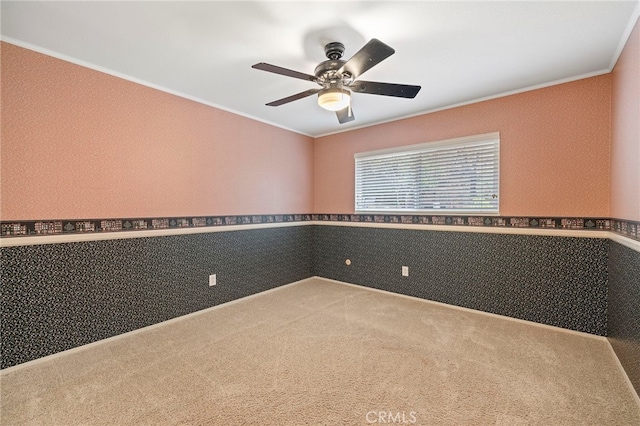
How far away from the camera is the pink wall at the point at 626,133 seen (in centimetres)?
180

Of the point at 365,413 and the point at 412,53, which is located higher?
the point at 412,53

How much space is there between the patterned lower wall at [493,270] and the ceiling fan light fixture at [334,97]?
6.82 feet

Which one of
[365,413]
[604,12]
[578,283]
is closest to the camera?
[365,413]

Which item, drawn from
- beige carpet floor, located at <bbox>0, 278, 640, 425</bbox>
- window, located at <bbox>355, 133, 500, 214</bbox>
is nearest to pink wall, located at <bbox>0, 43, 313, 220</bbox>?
beige carpet floor, located at <bbox>0, 278, 640, 425</bbox>

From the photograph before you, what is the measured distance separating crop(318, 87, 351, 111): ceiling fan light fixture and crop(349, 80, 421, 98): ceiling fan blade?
0.10 m

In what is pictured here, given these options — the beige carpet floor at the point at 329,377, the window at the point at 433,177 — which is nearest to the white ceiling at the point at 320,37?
the window at the point at 433,177

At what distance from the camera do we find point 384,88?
2.03 m

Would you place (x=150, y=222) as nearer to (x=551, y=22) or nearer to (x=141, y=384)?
(x=141, y=384)

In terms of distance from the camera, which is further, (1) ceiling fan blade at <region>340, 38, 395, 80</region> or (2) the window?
(2) the window

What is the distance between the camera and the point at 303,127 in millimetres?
4148

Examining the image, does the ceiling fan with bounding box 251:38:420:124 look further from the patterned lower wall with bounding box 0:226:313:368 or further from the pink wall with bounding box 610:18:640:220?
the patterned lower wall with bounding box 0:226:313:368

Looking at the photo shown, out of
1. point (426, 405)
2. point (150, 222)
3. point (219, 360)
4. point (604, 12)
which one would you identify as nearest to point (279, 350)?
point (219, 360)

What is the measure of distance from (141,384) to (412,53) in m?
3.02

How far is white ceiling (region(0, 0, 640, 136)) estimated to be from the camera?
167cm
